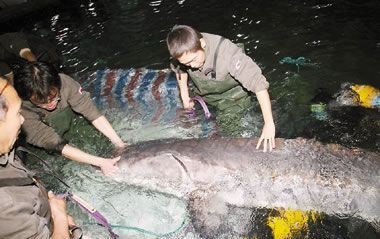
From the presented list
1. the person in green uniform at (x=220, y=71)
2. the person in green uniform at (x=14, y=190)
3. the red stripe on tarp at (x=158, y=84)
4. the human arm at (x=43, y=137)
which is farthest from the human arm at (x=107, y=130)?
the person in green uniform at (x=14, y=190)

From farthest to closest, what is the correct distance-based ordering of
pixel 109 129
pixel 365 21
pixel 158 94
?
pixel 365 21
pixel 158 94
pixel 109 129

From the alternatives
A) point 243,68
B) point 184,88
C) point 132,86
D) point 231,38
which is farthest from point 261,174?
point 231,38

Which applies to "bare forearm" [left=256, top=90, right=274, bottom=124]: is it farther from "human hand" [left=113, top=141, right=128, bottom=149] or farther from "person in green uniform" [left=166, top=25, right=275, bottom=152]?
"human hand" [left=113, top=141, right=128, bottom=149]

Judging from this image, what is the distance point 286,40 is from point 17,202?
582 centimetres

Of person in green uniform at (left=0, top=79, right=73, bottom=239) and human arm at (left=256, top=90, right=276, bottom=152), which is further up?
person in green uniform at (left=0, top=79, right=73, bottom=239)

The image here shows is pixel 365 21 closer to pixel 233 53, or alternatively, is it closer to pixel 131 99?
pixel 233 53

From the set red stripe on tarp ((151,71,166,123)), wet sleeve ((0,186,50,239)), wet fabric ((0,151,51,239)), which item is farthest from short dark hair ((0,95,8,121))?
red stripe on tarp ((151,71,166,123))

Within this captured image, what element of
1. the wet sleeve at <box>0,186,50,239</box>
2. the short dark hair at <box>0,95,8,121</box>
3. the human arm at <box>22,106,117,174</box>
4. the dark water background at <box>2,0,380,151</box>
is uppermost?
the short dark hair at <box>0,95,8,121</box>

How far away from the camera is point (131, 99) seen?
18.1 feet

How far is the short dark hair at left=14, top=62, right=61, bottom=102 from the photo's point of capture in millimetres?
3264

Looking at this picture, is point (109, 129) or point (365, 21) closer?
point (109, 129)

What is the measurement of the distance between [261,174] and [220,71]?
124 cm

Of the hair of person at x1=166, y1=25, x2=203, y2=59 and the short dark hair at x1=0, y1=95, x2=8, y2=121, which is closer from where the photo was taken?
the short dark hair at x1=0, y1=95, x2=8, y2=121

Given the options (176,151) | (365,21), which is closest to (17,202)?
(176,151)
